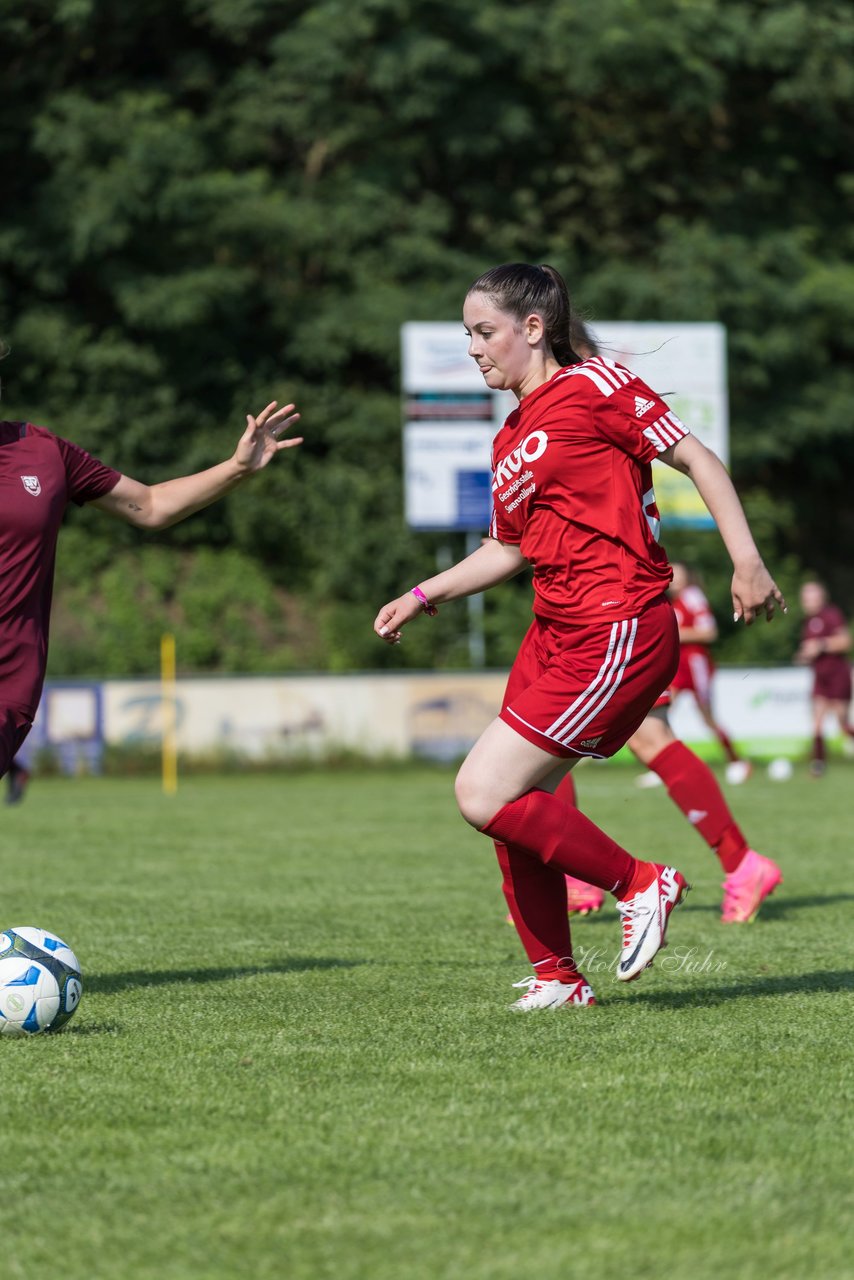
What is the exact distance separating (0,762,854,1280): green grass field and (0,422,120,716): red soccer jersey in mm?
974

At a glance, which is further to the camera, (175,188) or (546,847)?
(175,188)

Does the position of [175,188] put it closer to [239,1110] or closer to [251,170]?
[251,170]

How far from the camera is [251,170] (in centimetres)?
3177

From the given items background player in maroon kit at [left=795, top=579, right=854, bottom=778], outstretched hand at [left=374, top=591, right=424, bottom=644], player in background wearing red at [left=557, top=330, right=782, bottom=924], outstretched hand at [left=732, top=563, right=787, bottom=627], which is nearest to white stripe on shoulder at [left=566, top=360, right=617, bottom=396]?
outstretched hand at [left=732, top=563, right=787, bottom=627]

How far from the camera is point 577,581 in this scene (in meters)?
4.64

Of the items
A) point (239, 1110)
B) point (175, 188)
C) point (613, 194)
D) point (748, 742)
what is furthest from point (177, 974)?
point (613, 194)

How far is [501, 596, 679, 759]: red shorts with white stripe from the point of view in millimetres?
4594

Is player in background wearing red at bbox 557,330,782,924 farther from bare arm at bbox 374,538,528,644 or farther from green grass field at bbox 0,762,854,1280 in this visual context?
bare arm at bbox 374,538,528,644

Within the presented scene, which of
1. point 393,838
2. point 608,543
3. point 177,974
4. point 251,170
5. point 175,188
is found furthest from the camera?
point 251,170

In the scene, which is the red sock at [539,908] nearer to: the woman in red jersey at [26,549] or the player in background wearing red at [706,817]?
the woman in red jersey at [26,549]

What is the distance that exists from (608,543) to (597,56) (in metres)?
27.0

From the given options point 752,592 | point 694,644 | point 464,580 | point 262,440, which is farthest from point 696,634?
Answer: point 752,592

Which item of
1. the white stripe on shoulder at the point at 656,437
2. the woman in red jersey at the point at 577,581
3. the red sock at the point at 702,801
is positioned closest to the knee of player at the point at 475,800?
the woman in red jersey at the point at 577,581

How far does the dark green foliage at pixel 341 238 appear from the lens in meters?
29.0
